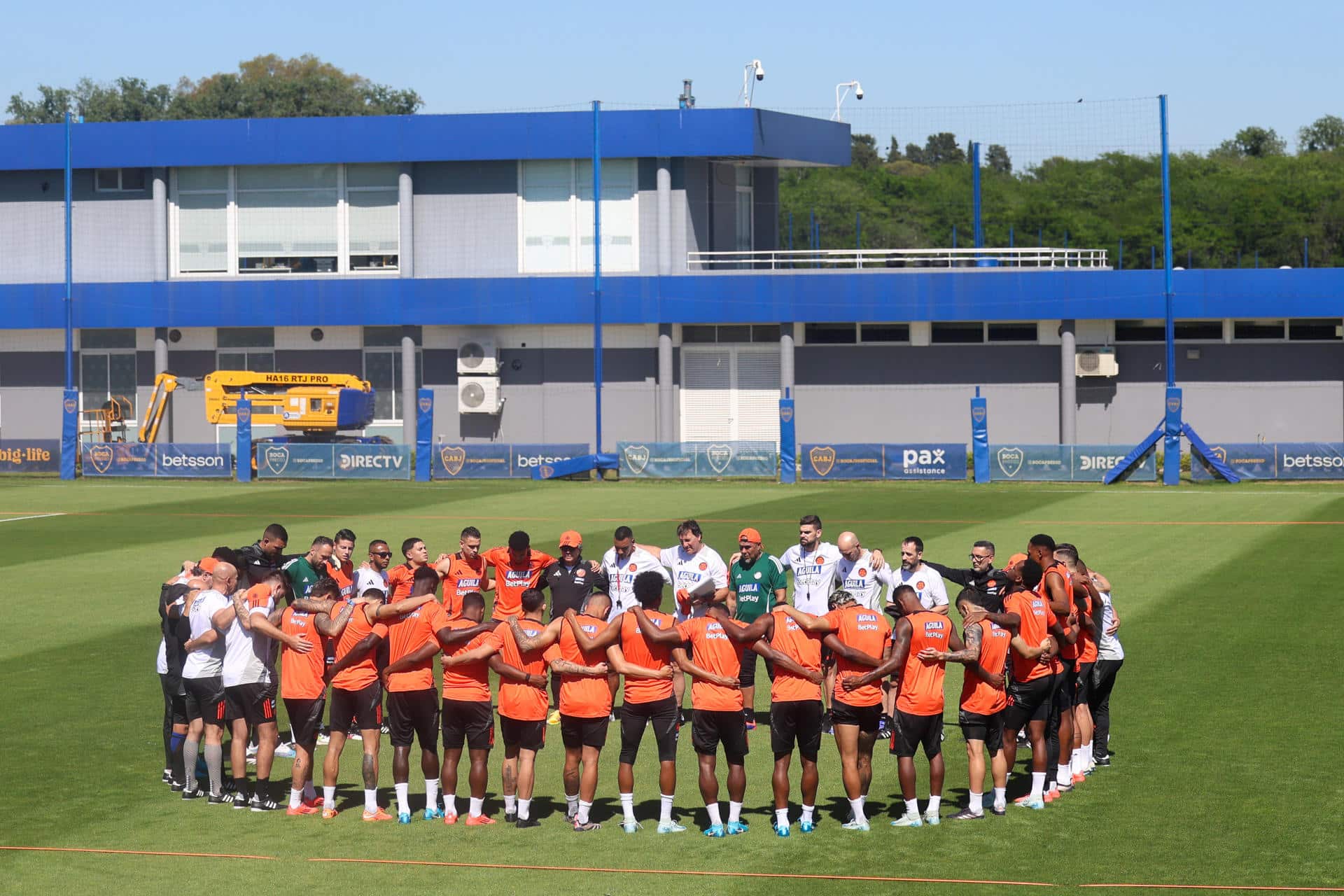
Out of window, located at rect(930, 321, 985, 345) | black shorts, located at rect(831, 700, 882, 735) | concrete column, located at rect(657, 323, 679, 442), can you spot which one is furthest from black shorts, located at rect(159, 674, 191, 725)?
window, located at rect(930, 321, 985, 345)

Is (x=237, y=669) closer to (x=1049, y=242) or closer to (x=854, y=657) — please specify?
(x=854, y=657)

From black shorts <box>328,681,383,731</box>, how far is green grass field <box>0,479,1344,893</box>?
809 mm

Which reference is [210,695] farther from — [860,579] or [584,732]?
[860,579]

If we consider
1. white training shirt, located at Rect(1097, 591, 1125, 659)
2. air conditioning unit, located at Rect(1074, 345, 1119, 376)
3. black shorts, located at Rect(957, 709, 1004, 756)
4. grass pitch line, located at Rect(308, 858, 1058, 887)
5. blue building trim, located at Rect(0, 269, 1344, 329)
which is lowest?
grass pitch line, located at Rect(308, 858, 1058, 887)

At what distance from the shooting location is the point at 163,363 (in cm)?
5941

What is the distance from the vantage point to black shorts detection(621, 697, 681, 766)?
13086 millimetres

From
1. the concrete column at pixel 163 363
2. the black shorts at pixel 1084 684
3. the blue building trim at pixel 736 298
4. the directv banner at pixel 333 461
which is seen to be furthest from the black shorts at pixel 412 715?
the concrete column at pixel 163 363

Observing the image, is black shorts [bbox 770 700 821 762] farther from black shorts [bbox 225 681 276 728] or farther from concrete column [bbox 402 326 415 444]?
concrete column [bbox 402 326 415 444]

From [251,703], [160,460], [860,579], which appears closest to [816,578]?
[860,579]

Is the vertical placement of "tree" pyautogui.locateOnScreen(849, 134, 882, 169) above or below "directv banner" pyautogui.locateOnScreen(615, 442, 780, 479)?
above

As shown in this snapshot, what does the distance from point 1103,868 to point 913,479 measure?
1414 inches

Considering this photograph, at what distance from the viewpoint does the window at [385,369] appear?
195 feet

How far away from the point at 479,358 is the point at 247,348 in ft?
30.3

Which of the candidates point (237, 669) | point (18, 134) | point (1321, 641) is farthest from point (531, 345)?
point (237, 669)
